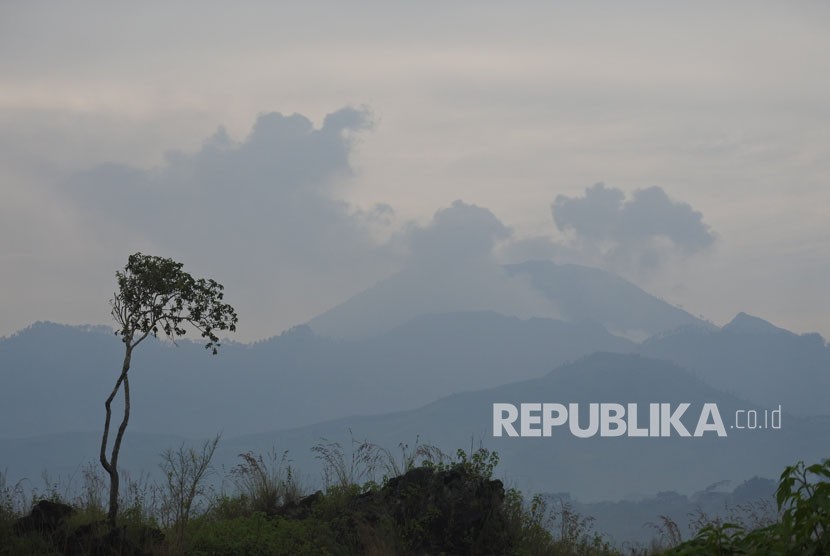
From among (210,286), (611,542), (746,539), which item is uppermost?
(210,286)

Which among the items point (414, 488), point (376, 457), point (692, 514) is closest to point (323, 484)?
point (376, 457)

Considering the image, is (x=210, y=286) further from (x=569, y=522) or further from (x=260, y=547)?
(x=569, y=522)

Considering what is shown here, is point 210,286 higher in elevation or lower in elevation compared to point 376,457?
higher

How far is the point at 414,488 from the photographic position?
14.8 meters

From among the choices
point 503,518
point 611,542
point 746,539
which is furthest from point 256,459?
point 746,539

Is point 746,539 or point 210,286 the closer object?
point 746,539

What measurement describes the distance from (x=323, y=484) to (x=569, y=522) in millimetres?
4107

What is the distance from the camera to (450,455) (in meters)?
15.7

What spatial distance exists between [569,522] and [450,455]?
7.22 ft

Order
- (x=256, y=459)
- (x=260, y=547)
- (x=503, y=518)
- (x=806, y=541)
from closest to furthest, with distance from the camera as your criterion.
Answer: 1. (x=806, y=541)
2. (x=260, y=547)
3. (x=503, y=518)
4. (x=256, y=459)

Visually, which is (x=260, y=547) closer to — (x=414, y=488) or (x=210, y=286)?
(x=414, y=488)

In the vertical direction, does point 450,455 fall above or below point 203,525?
above

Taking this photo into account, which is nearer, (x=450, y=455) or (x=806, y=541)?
(x=806, y=541)

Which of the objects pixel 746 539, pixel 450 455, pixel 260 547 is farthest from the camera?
pixel 450 455
